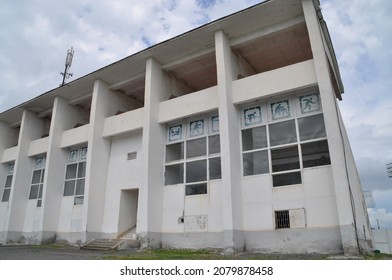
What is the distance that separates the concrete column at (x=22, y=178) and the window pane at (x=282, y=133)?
648 inches

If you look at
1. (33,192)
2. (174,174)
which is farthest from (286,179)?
(33,192)

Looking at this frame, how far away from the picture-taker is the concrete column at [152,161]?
13047 millimetres

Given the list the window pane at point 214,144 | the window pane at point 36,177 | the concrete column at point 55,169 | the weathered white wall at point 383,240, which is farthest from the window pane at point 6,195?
the weathered white wall at point 383,240

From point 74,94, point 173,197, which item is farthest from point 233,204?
point 74,94

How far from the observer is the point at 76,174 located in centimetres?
1803

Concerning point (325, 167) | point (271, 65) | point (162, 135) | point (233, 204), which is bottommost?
point (233, 204)

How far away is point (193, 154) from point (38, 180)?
12.1 m

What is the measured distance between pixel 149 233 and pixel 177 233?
117 centimetres

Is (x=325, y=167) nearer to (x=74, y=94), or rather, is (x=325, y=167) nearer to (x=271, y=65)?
(x=271, y=65)

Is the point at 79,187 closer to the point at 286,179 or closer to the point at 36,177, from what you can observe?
the point at 36,177

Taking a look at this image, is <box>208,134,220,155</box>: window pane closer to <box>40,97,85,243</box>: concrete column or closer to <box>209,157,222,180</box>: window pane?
<box>209,157,222,180</box>: window pane

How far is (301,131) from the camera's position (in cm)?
1157

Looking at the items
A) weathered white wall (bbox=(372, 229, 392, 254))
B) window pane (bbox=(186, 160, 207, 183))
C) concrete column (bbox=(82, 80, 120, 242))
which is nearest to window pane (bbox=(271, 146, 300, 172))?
window pane (bbox=(186, 160, 207, 183))
